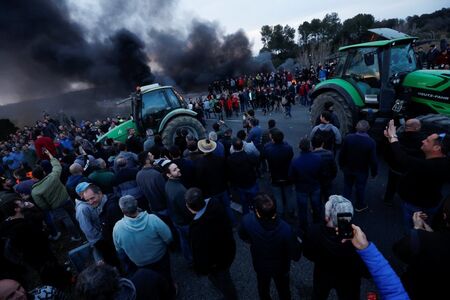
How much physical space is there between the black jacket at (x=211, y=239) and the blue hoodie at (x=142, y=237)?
0.43m

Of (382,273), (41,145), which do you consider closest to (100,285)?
(382,273)

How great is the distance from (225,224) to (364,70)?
549cm

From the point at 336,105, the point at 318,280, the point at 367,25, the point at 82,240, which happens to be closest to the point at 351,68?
the point at 336,105

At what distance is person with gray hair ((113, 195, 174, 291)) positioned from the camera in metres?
2.69

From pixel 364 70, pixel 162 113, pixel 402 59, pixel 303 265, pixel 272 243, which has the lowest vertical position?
pixel 303 265

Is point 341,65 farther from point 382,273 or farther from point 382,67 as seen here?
point 382,273

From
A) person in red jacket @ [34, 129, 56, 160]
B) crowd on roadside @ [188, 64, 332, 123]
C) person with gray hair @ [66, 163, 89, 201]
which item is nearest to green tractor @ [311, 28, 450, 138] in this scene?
person with gray hair @ [66, 163, 89, 201]

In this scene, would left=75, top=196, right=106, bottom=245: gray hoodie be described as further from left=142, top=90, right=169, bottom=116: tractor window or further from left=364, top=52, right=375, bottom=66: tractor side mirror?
left=364, top=52, right=375, bottom=66: tractor side mirror

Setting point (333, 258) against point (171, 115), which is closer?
point (333, 258)

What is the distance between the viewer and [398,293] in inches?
66.9

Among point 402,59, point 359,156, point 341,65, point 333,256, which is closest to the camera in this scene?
point 333,256

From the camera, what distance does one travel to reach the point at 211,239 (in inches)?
103

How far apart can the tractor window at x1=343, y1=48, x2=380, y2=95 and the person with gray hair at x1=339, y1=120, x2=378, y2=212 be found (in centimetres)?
262

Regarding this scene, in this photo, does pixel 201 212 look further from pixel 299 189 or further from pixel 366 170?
pixel 366 170
